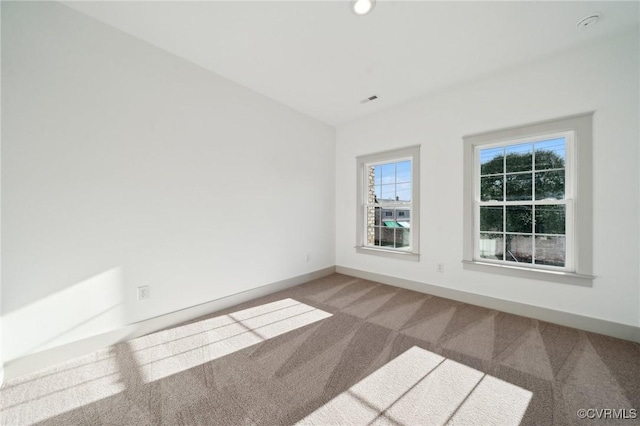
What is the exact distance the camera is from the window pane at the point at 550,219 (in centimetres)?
247

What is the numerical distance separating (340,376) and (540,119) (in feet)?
10.5

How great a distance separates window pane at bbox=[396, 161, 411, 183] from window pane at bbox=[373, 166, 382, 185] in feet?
1.01

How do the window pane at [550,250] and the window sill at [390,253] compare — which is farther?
the window sill at [390,253]

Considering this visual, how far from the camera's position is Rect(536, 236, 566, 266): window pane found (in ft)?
8.12

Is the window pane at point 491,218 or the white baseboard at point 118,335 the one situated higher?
the window pane at point 491,218

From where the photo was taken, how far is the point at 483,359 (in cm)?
184

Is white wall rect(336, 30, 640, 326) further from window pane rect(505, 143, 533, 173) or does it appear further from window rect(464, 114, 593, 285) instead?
window pane rect(505, 143, 533, 173)

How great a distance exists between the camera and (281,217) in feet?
11.4

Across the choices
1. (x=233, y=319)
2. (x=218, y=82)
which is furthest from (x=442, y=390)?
(x=218, y=82)

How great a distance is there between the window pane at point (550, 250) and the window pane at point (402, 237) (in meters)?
1.45

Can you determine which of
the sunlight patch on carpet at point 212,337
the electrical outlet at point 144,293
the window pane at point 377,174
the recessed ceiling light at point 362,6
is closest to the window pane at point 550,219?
the window pane at point 377,174

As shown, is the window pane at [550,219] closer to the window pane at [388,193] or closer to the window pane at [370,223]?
the window pane at [388,193]

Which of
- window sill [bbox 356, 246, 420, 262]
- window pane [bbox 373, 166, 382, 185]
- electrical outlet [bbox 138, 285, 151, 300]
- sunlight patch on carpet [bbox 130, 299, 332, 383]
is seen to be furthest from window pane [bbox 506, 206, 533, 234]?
electrical outlet [bbox 138, 285, 151, 300]

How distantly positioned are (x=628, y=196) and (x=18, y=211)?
4962 mm
